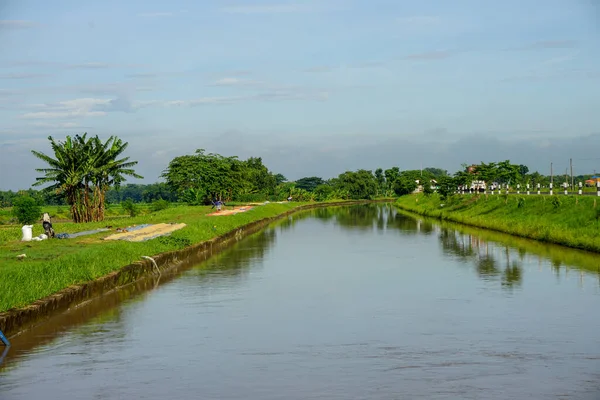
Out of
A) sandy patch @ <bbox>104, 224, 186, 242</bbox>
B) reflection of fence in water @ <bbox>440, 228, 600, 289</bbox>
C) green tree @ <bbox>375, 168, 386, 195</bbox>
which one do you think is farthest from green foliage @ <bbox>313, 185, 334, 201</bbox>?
sandy patch @ <bbox>104, 224, 186, 242</bbox>

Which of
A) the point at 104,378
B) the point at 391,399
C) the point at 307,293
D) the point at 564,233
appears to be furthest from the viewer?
the point at 564,233

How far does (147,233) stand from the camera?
3167cm

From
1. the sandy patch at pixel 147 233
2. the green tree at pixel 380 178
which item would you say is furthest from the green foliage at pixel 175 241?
the green tree at pixel 380 178

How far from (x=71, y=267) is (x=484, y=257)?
16.3 metres

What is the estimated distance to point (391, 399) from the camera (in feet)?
31.4

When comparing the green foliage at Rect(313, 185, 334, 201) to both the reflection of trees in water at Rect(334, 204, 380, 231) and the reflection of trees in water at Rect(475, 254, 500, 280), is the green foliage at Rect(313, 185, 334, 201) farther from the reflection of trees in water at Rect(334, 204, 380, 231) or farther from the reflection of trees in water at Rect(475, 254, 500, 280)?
the reflection of trees in water at Rect(475, 254, 500, 280)

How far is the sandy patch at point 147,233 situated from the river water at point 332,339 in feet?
15.8

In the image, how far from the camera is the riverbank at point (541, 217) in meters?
30.6

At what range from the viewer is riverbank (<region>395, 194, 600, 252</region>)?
30.6 metres

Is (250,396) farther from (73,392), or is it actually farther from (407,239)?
(407,239)

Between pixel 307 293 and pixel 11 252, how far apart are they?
916cm

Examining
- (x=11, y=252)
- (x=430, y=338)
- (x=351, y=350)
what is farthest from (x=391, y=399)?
(x=11, y=252)

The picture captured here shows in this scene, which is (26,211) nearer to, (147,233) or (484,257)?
(147,233)

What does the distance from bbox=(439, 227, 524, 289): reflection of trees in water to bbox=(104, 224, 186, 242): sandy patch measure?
12.4 meters
